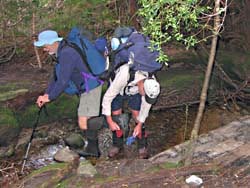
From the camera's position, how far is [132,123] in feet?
20.8

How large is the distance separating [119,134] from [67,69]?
1.29 meters

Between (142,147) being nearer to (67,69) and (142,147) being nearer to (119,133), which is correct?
(119,133)

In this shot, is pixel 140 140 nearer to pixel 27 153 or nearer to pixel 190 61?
pixel 27 153

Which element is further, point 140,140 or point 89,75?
point 140,140

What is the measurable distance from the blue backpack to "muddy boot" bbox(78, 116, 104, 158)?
0.51m

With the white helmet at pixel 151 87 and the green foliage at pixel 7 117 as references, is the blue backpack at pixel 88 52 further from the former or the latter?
the green foliage at pixel 7 117

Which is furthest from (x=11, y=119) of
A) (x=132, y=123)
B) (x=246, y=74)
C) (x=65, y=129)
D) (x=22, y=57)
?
(x=246, y=74)

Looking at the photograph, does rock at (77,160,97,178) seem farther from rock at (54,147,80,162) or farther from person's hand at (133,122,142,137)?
rock at (54,147,80,162)

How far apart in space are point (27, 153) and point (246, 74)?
3.87m

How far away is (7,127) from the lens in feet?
19.0

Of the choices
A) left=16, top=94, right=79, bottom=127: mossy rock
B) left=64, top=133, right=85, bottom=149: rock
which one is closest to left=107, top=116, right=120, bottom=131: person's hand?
left=64, top=133, right=85, bottom=149: rock

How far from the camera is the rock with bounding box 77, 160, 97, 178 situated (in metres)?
4.20

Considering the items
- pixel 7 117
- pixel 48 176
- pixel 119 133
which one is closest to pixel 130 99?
pixel 119 133

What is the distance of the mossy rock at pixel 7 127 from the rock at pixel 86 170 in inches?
67.9
